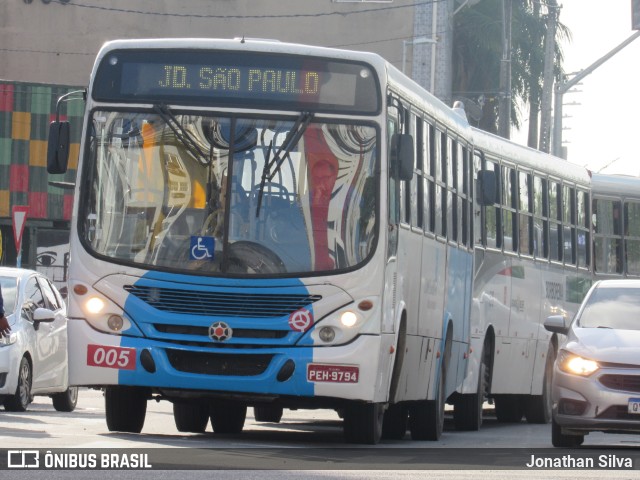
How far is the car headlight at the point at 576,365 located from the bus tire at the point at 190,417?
11.2 feet

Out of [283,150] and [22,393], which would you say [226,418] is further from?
[283,150]

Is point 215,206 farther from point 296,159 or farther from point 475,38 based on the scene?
point 475,38

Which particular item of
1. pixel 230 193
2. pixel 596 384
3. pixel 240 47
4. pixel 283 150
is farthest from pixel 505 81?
pixel 230 193

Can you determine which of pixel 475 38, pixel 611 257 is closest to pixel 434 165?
pixel 611 257

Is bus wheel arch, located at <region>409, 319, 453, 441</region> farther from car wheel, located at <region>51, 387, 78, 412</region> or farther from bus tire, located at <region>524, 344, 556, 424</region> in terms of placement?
bus tire, located at <region>524, 344, 556, 424</region>

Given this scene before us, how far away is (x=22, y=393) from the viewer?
2098 cm

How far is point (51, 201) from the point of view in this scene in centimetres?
5234

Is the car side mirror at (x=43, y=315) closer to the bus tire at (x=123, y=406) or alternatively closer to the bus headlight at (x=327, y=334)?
the bus tire at (x=123, y=406)

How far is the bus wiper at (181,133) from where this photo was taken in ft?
49.3

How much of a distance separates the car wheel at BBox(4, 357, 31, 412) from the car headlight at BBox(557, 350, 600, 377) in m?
6.97

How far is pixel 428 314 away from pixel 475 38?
138ft

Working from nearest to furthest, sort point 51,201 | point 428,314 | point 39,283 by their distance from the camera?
point 428,314 → point 39,283 → point 51,201

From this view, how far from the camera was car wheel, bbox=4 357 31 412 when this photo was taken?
68.1 feet

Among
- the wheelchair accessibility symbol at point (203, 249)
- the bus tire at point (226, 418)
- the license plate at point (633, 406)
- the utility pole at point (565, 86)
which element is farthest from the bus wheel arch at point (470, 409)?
the utility pole at point (565, 86)
